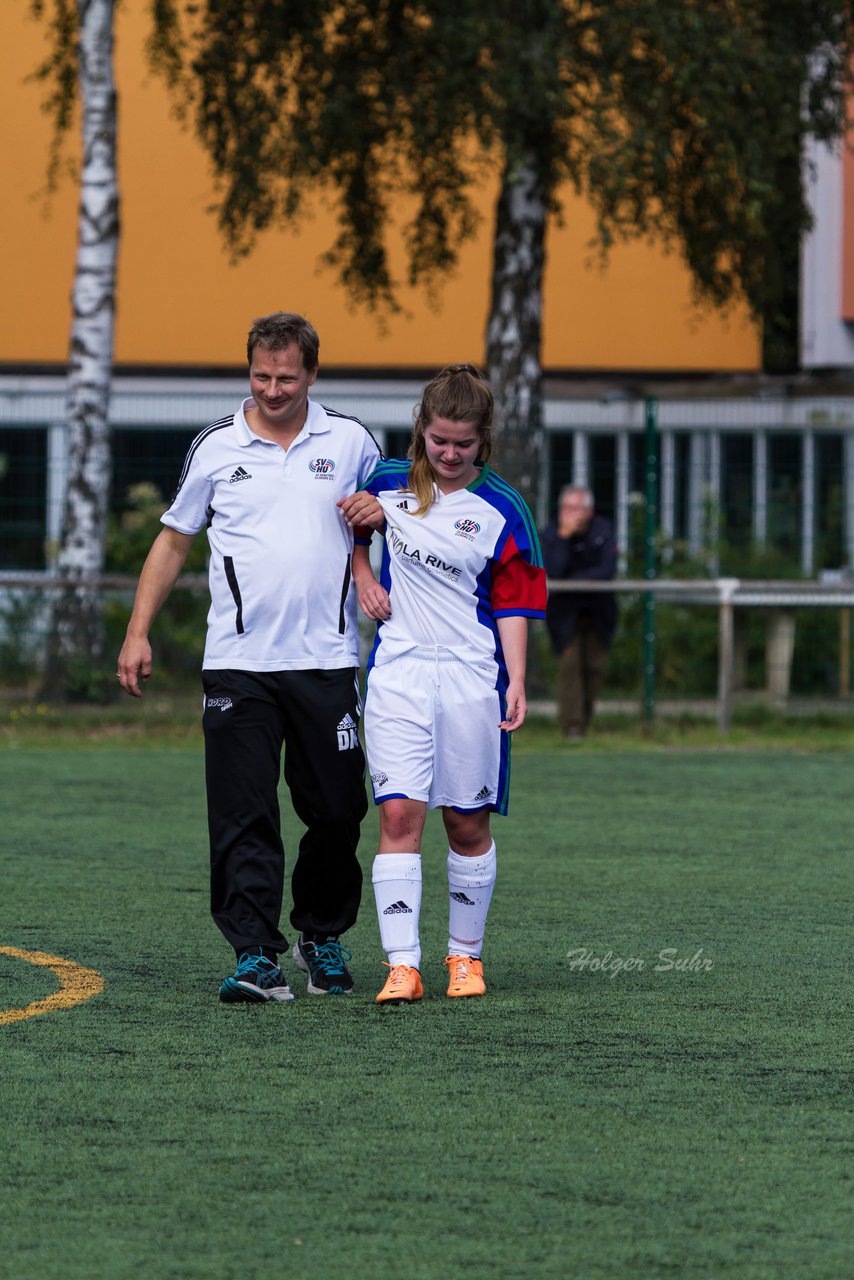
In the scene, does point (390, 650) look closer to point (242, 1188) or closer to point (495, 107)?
point (242, 1188)

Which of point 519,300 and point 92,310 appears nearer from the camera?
point 92,310

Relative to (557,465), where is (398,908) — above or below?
below

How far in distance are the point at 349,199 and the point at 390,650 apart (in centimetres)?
1287

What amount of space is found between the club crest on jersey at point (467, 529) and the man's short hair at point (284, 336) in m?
0.56

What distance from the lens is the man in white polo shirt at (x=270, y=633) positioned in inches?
227

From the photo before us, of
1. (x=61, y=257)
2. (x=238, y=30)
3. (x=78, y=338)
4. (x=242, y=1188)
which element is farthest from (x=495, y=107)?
(x=242, y=1188)

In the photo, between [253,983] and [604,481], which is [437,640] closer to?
[253,983]

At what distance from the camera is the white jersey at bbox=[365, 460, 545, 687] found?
570 cm

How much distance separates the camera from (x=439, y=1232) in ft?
12.0

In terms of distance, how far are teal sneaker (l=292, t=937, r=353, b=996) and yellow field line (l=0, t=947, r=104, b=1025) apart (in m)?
0.56

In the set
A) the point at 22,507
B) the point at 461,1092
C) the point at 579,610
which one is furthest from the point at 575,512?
the point at 461,1092

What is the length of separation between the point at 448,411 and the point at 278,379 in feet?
1.51

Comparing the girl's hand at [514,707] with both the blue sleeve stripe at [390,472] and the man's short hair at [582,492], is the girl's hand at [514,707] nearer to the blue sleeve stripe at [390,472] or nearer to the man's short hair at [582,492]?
the blue sleeve stripe at [390,472]

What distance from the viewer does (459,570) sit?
5711 mm
